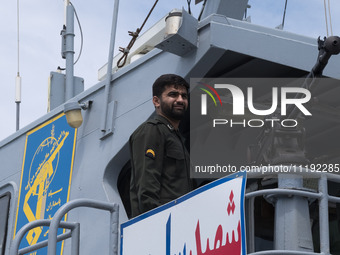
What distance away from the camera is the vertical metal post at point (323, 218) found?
3695 millimetres

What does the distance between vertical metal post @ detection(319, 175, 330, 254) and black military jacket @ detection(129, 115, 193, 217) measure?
3.31 feet

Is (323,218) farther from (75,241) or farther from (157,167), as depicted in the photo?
(75,241)

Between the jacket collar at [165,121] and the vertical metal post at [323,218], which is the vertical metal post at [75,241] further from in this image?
the vertical metal post at [323,218]

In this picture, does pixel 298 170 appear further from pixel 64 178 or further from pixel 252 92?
pixel 64 178

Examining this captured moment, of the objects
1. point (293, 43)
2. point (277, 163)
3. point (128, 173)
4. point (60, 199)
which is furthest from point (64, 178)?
point (277, 163)

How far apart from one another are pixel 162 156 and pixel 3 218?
2.55m

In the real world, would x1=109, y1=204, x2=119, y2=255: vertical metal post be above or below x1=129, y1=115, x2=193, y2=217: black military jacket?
below

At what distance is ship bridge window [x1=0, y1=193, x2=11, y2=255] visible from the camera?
6664mm

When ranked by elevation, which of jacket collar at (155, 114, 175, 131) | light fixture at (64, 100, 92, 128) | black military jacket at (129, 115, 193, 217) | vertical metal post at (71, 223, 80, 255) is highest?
light fixture at (64, 100, 92, 128)

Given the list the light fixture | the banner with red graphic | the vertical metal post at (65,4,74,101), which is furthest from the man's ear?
the vertical metal post at (65,4,74,101)

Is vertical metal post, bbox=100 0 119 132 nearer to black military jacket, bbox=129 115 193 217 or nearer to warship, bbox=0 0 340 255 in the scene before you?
warship, bbox=0 0 340 255

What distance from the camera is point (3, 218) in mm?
6746

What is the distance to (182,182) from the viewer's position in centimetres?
465

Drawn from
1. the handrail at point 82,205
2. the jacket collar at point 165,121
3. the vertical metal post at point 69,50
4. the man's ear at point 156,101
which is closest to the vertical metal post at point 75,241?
the handrail at point 82,205
